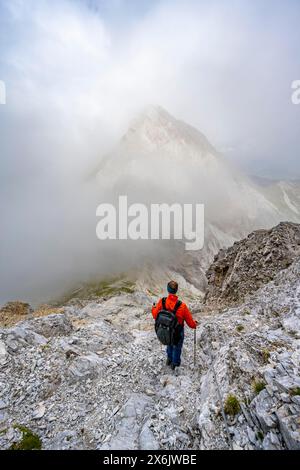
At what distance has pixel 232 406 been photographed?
30.2 feet

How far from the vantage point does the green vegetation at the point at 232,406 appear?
9055mm

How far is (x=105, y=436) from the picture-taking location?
30.1 feet

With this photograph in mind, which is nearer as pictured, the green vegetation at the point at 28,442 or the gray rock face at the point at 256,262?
the green vegetation at the point at 28,442

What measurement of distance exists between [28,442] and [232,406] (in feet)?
22.3

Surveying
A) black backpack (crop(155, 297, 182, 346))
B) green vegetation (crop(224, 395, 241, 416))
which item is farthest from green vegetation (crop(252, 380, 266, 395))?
black backpack (crop(155, 297, 182, 346))

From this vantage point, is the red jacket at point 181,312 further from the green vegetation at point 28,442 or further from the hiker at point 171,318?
the green vegetation at point 28,442

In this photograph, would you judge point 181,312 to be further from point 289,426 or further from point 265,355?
point 289,426

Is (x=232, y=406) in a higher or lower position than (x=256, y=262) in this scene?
lower

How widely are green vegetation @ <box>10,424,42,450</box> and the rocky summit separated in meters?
0.03

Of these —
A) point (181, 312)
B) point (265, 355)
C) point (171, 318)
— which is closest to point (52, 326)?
point (171, 318)

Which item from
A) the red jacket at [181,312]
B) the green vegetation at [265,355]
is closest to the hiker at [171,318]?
the red jacket at [181,312]

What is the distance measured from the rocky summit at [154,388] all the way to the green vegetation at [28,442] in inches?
1.3

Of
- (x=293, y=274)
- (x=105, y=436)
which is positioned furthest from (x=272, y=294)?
(x=105, y=436)

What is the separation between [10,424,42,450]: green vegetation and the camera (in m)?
8.99
